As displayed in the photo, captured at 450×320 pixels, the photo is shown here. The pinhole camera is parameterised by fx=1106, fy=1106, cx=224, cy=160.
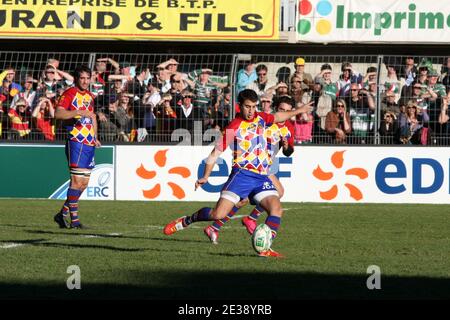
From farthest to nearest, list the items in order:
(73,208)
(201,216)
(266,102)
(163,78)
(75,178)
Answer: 1. (163,78)
2. (266,102)
3. (75,178)
4. (73,208)
5. (201,216)

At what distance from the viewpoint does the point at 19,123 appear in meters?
23.0

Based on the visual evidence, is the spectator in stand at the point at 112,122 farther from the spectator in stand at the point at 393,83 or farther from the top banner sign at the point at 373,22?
the spectator in stand at the point at 393,83

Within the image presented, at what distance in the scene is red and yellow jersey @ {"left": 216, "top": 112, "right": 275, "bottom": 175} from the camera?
1247cm

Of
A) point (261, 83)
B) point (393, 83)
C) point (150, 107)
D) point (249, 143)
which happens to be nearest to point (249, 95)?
point (249, 143)

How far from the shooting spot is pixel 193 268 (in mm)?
10844

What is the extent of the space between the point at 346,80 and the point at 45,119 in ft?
20.8

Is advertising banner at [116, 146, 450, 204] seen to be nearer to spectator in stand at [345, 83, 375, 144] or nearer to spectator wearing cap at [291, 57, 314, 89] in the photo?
spectator in stand at [345, 83, 375, 144]

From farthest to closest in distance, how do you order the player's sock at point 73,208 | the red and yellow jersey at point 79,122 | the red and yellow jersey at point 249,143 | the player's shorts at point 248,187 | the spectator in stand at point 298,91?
the spectator in stand at point 298,91, the red and yellow jersey at point 79,122, the player's sock at point 73,208, the red and yellow jersey at point 249,143, the player's shorts at point 248,187

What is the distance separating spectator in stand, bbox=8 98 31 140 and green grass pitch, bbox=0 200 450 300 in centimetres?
445

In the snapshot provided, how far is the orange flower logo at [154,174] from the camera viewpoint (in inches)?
899

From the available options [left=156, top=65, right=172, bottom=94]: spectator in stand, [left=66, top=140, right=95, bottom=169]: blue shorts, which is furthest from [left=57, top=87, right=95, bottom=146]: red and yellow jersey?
[left=156, top=65, right=172, bottom=94]: spectator in stand

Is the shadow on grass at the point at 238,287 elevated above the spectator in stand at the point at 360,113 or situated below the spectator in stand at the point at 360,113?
below

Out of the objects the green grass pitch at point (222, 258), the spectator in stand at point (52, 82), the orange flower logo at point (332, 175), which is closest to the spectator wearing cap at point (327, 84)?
the orange flower logo at point (332, 175)

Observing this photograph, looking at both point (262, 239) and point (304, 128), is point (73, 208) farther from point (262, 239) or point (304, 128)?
point (304, 128)
